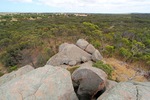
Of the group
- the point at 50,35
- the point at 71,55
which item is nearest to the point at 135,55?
the point at 71,55

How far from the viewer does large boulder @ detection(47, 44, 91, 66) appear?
2081cm

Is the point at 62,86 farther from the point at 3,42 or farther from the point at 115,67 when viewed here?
the point at 3,42

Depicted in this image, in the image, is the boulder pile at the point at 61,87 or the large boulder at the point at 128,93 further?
the boulder pile at the point at 61,87

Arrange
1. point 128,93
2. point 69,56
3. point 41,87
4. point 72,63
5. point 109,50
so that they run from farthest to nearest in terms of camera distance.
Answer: point 109,50 < point 69,56 < point 72,63 < point 41,87 < point 128,93

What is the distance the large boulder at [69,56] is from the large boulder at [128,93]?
44.8 feet

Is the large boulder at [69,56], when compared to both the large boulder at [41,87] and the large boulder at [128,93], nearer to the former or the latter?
the large boulder at [41,87]

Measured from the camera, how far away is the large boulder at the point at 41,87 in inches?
314

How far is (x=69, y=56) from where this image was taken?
21.2 metres

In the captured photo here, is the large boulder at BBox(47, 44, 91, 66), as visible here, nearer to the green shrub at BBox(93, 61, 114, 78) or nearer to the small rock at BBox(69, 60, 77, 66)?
the small rock at BBox(69, 60, 77, 66)

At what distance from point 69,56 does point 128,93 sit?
14611 mm

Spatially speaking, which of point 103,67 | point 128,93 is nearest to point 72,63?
point 103,67

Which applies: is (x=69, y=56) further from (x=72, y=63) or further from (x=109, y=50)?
(x=109, y=50)

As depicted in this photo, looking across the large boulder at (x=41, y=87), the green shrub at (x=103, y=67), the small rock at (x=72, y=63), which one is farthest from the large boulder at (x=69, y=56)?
the large boulder at (x=41, y=87)

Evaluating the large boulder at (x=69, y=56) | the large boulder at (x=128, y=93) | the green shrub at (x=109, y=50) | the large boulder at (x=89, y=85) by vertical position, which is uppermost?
the large boulder at (x=128, y=93)
